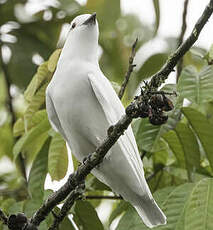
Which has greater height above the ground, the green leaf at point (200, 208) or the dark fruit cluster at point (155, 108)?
the dark fruit cluster at point (155, 108)

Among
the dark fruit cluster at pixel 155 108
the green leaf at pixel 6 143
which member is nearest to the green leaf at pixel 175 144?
the dark fruit cluster at pixel 155 108

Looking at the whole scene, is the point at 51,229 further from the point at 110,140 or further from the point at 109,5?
the point at 109,5

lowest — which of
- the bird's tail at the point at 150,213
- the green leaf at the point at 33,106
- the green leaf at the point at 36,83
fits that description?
the bird's tail at the point at 150,213

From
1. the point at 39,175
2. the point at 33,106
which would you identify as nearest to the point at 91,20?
the point at 33,106

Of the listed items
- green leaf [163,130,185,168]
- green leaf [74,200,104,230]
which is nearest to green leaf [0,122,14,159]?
green leaf [74,200,104,230]

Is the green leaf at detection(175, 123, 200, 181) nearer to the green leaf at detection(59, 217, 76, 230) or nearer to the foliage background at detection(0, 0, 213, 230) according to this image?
the foliage background at detection(0, 0, 213, 230)

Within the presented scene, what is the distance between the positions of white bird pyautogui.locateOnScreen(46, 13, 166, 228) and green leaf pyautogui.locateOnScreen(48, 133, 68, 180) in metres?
0.08

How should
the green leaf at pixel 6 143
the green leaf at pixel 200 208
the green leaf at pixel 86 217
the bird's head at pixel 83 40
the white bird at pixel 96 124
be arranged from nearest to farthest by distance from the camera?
the green leaf at pixel 200 208 < the white bird at pixel 96 124 < the green leaf at pixel 86 217 < the bird's head at pixel 83 40 < the green leaf at pixel 6 143

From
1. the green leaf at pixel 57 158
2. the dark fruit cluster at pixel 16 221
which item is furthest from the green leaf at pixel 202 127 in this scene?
the dark fruit cluster at pixel 16 221

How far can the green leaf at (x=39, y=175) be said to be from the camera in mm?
4152

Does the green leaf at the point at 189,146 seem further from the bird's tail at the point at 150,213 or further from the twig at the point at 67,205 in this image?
the twig at the point at 67,205

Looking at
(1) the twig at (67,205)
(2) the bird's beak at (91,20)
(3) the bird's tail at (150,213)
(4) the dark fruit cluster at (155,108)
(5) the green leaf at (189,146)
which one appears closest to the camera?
(4) the dark fruit cluster at (155,108)

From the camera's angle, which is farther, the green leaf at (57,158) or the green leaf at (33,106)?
the green leaf at (33,106)

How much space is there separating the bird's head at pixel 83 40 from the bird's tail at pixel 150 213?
1099 mm
